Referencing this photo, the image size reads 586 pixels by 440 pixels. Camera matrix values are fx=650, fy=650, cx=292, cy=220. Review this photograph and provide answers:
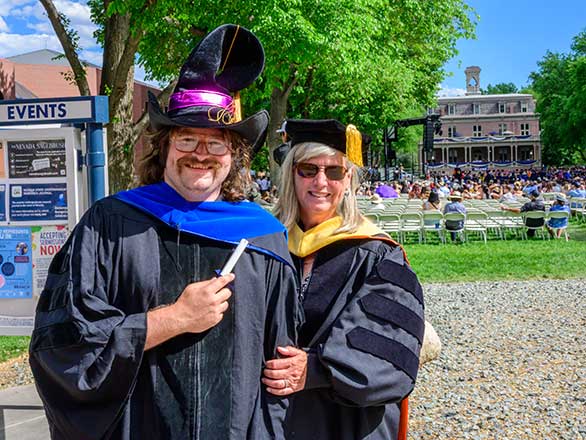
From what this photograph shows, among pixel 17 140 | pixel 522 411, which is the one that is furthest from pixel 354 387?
pixel 522 411

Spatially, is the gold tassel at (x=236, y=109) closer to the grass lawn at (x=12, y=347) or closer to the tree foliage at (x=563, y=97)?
the grass lawn at (x=12, y=347)

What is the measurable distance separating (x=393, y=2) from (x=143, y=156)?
1834 centimetres

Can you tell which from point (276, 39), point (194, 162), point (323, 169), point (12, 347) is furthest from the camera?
point (276, 39)

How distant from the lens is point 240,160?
7.17ft

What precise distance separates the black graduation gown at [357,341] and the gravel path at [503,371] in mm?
2518

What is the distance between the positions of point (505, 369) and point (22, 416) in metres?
4.20

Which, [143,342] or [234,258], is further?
[234,258]

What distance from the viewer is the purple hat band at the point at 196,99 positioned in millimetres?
2043

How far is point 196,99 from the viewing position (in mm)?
2045

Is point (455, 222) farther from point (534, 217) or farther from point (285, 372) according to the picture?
point (285, 372)

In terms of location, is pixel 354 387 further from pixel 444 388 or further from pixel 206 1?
pixel 206 1

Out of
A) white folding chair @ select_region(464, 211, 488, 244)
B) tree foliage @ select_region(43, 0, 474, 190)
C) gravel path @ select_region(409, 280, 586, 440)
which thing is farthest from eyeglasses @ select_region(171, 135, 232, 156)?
white folding chair @ select_region(464, 211, 488, 244)

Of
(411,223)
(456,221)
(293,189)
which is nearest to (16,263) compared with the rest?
(293,189)

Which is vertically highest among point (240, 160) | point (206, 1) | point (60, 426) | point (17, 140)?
point (206, 1)
